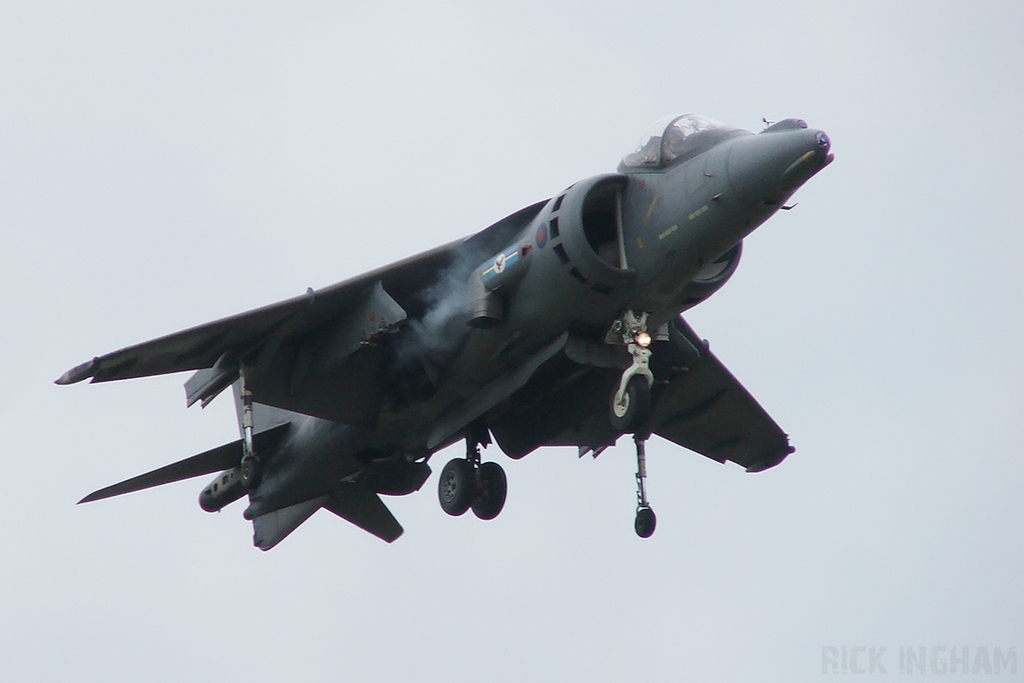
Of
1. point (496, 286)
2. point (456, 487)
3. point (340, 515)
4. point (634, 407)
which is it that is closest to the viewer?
point (634, 407)

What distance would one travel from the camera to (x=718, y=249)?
17156 mm

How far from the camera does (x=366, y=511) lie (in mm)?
22609

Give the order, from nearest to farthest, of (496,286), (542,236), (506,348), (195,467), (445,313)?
(542,236) → (496,286) → (506,348) → (445,313) → (195,467)

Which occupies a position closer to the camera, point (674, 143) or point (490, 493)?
point (674, 143)

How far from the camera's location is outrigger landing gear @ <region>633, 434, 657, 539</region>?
19.1 m

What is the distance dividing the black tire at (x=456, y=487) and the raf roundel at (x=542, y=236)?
3291 millimetres

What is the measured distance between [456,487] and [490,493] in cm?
43

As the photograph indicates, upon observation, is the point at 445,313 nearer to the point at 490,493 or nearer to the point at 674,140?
the point at 490,493

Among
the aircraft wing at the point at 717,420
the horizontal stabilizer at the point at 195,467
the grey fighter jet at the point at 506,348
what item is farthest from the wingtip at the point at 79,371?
the aircraft wing at the point at 717,420

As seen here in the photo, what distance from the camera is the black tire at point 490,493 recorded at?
19734 millimetres

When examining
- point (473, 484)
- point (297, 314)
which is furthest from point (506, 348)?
point (297, 314)

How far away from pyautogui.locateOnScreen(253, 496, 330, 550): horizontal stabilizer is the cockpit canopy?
6978mm

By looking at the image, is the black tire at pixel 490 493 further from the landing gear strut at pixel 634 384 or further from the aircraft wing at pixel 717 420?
the landing gear strut at pixel 634 384

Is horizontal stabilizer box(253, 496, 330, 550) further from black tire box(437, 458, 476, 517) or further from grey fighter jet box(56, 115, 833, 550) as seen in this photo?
black tire box(437, 458, 476, 517)
